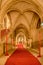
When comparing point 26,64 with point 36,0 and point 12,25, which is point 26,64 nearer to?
point 36,0

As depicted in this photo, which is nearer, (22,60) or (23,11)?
(22,60)

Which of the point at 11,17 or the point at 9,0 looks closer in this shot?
the point at 9,0

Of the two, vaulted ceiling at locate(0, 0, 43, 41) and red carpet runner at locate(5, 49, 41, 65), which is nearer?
red carpet runner at locate(5, 49, 41, 65)

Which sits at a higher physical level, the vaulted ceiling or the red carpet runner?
the vaulted ceiling

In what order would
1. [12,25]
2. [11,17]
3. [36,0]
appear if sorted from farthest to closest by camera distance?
1. [12,25]
2. [11,17]
3. [36,0]

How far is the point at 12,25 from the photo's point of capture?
1728 cm

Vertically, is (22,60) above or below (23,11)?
below

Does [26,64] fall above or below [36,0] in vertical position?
below

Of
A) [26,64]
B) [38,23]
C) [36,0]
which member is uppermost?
[36,0]

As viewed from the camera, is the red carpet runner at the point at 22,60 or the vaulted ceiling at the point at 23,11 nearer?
the red carpet runner at the point at 22,60

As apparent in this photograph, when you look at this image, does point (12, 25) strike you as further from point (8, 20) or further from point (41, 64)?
point (41, 64)

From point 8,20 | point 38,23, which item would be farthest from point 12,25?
point 38,23

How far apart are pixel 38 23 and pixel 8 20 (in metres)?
3.36

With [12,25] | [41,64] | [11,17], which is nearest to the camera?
[41,64]
